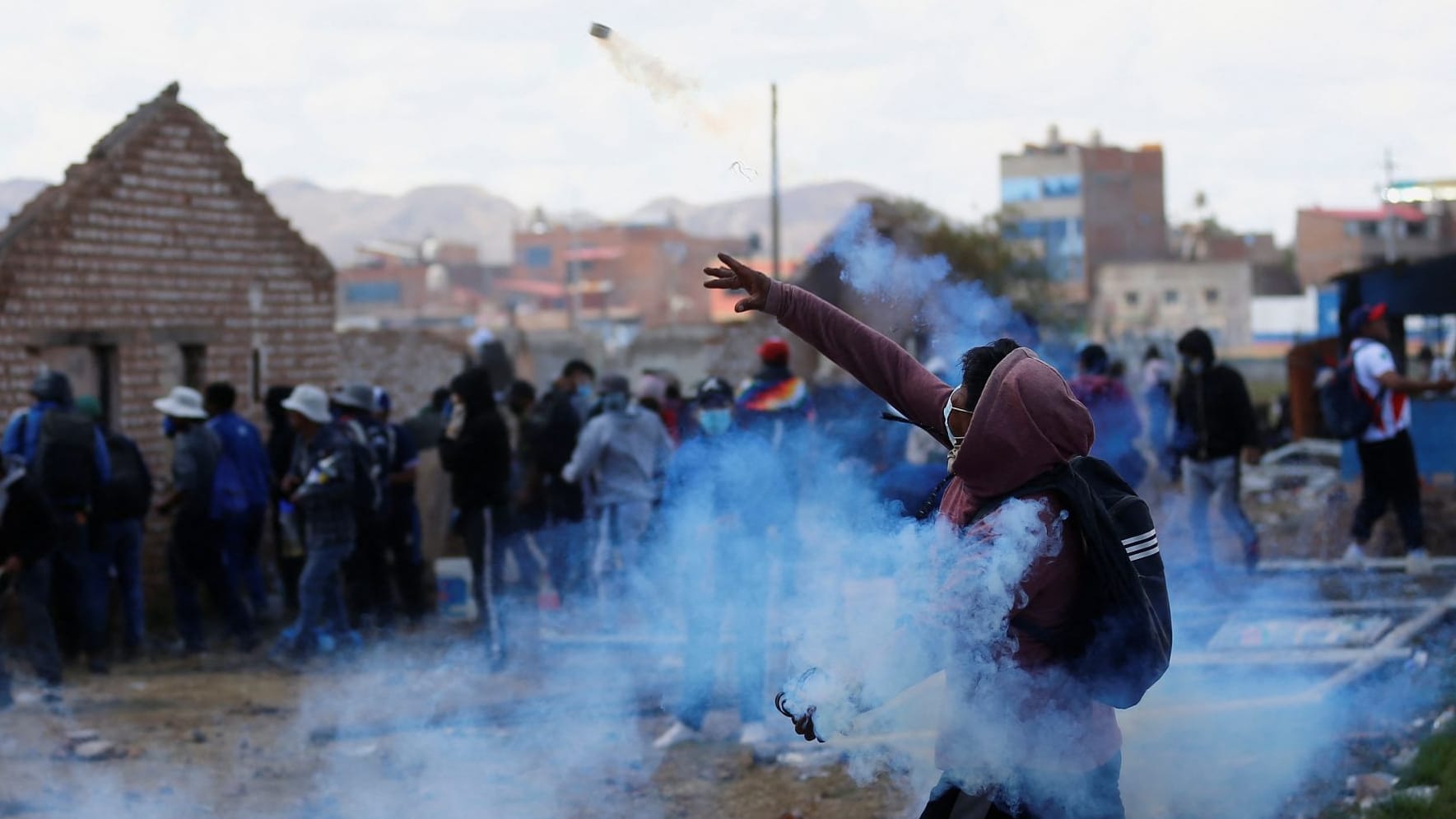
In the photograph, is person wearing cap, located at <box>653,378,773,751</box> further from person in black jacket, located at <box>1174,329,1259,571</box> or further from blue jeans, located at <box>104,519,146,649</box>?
blue jeans, located at <box>104,519,146,649</box>

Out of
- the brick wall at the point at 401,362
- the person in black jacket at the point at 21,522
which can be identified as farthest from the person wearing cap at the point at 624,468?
the brick wall at the point at 401,362

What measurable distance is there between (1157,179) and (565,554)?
221 ft

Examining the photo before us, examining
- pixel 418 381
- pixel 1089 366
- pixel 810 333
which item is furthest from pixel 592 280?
pixel 810 333

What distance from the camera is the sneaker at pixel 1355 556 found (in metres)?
10.00

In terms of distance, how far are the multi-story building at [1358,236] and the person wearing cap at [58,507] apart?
6356cm

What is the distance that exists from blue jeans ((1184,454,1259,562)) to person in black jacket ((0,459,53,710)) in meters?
7.26

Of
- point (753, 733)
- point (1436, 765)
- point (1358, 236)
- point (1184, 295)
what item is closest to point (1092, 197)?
point (1184, 295)

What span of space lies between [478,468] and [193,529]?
2082 mm

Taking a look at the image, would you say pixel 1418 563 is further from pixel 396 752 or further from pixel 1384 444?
pixel 396 752

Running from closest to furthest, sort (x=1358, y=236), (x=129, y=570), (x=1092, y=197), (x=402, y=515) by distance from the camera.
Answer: (x=129, y=570) < (x=402, y=515) < (x=1358, y=236) < (x=1092, y=197)

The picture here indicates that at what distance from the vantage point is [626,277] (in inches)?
3482

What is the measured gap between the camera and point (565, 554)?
34.1 ft

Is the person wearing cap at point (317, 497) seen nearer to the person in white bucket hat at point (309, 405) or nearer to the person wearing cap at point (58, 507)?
the person in white bucket hat at point (309, 405)

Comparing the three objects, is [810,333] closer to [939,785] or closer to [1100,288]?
[939,785]
